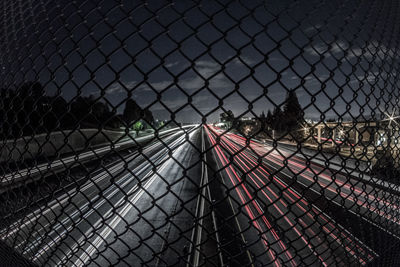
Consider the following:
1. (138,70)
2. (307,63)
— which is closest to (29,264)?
(138,70)

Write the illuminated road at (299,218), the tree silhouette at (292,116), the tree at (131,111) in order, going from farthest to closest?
the illuminated road at (299,218), the tree silhouette at (292,116), the tree at (131,111)

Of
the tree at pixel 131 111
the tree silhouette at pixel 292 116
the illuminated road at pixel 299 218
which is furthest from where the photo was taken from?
the illuminated road at pixel 299 218

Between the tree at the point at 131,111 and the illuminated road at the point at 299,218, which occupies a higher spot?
the tree at the point at 131,111

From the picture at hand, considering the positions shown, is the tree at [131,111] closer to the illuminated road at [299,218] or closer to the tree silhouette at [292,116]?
the illuminated road at [299,218]

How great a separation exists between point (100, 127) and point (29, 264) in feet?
5.17

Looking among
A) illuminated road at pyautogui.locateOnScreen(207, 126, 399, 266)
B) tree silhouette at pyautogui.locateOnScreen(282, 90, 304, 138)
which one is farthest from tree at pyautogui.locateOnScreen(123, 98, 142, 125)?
tree silhouette at pyautogui.locateOnScreen(282, 90, 304, 138)

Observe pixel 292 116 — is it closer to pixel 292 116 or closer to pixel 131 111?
pixel 292 116

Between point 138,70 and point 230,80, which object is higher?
point 138,70

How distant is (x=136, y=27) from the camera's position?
1.54 meters

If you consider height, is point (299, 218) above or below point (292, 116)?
Answer: below

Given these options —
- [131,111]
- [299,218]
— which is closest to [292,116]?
[131,111]

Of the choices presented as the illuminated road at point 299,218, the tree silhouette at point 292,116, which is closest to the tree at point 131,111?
the illuminated road at point 299,218

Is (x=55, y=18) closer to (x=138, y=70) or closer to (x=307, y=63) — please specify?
(x=138, y=70)

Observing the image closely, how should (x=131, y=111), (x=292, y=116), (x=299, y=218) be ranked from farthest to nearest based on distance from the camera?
(x=299, y=218)
(x=292, y=116)
(x=131, y=111)
